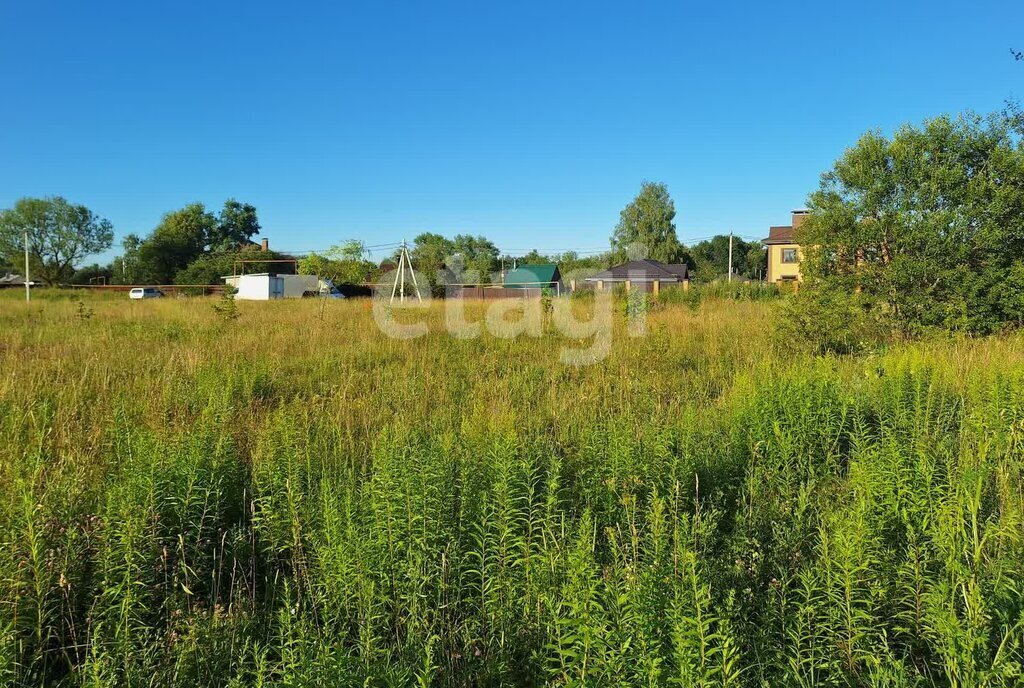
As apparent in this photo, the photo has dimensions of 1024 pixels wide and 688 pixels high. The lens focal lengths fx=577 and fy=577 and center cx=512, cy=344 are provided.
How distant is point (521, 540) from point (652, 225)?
51.4 metres

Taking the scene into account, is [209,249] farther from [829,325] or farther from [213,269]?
[829,325]

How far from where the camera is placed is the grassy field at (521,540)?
172cm

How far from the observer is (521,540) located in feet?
7.42

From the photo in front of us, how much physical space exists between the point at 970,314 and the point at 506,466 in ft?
29.8

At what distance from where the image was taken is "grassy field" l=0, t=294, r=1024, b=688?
5.64 ft

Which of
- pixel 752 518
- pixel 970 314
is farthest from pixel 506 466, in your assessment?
pixel 970 314

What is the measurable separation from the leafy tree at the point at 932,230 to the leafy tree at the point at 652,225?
138 feet

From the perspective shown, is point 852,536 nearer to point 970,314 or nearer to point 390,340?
point 390,340

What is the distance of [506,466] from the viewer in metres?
2.63

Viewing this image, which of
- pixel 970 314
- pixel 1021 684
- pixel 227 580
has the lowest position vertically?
pixel 227 580

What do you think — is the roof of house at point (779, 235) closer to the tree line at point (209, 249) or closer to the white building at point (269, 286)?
the tree line at point (209, 249)

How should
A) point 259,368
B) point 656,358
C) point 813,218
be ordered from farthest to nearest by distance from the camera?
point 813,218
point 656,358
point 259,368

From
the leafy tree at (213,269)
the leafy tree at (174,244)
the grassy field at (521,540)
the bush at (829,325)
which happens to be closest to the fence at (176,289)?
the leafy tree at (213,269)

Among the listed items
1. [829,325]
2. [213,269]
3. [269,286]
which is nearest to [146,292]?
[213,269]
